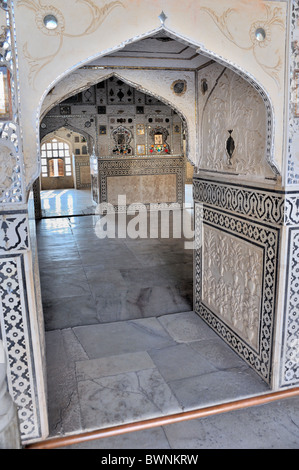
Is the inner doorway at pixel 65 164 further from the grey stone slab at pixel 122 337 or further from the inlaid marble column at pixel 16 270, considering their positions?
the inlaid marble column at pixel 16 270

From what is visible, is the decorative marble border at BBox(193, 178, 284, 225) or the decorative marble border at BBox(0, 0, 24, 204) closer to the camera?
the decorative marble border at BBox(0, 0, 24, 204)

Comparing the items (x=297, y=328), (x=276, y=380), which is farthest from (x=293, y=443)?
(x=297, y=328)

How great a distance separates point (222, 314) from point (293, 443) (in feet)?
3.47

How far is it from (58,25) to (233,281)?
1.79 metres

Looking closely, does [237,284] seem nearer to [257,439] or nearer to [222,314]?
[222,314]

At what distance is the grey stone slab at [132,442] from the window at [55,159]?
1126 centimetres

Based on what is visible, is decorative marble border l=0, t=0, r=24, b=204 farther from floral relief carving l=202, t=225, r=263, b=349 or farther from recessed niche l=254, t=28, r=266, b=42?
floral relief carving l=202, t=225, r=263, b=349

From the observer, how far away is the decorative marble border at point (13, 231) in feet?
5.51

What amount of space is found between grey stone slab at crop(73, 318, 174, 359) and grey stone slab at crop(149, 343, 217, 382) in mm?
109

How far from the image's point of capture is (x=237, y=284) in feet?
8.35

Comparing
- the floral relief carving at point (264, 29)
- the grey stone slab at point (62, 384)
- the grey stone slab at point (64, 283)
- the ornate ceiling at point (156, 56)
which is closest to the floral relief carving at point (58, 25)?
the floral relief carving at point (264, 29)

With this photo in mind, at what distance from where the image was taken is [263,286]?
225 centimetres

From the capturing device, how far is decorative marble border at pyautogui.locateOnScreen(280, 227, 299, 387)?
207 cm

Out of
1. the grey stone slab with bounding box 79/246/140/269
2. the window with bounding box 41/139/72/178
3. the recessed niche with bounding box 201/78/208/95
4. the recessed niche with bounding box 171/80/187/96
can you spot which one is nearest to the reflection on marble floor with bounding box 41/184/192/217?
the window with bounding box 41/139/72/178
